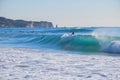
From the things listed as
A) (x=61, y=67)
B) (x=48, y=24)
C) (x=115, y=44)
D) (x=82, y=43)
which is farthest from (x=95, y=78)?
(x=48, y=24)

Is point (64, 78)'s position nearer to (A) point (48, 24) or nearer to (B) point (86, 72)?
(B) point (86, 72)

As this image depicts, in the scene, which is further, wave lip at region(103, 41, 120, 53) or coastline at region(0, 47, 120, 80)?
wave lip at region(103, 41, 120, 53)

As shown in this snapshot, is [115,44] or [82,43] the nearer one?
[115,44]

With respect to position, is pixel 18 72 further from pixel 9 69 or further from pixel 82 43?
pixel 82 43

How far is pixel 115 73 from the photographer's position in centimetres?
763

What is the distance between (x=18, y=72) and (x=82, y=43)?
12901mm

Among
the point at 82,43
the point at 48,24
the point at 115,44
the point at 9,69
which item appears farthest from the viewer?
the point at 48,24

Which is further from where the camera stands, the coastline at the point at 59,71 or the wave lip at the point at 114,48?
the wave lip at the point at 114,48

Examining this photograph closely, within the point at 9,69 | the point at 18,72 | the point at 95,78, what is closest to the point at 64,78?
the point at 95,78

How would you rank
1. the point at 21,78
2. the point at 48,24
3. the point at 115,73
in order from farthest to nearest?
the point at 48,24, the point at 115,73, the point at 21,78

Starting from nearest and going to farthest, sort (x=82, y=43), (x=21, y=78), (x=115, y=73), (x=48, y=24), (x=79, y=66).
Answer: (x=21, y=78), (x=115, y=73), (x=79, y=66), (x=82, y=43), (x=48, y=24)

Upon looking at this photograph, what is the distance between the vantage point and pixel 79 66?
8.84 metres

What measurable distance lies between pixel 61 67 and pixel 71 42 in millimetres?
12963

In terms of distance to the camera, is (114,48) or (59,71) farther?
(114,48)
